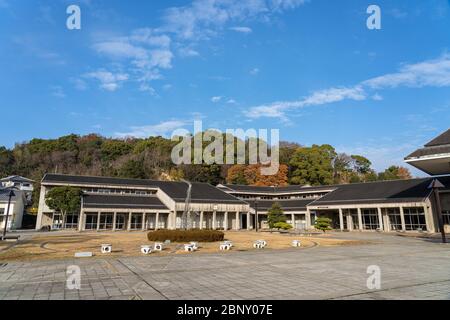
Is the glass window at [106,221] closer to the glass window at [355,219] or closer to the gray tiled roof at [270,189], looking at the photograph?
the gray tiled roof at [270,189]

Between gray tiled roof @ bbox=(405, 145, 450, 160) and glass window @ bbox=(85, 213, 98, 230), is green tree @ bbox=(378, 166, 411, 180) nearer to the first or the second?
gray tiled roof @ bbox=(405, 145, 450, 160)

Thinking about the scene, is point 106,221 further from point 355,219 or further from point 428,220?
point 428,220

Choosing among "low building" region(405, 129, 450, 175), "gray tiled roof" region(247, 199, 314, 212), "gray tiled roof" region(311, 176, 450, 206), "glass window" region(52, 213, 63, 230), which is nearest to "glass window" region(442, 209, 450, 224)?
"gray tiled roof" region(311, 176, 450, 206)

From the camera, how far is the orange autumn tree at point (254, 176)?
64.2 m

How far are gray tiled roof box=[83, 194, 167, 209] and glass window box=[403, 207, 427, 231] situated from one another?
108ft

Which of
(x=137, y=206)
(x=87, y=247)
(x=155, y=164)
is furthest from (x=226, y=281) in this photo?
(x=155, y=164)

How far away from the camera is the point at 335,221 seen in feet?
148

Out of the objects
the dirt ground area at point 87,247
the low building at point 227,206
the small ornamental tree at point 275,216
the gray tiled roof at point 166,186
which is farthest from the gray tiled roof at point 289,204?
the dirt ground area at point 87,247

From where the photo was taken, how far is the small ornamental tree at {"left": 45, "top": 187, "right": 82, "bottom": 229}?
3703 cm

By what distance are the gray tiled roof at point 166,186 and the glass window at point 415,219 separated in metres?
23.4

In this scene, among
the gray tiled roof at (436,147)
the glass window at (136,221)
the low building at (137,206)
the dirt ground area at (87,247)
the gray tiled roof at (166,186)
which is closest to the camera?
the dirt ground area at (87,247)

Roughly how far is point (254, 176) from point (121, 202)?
3248 cm
